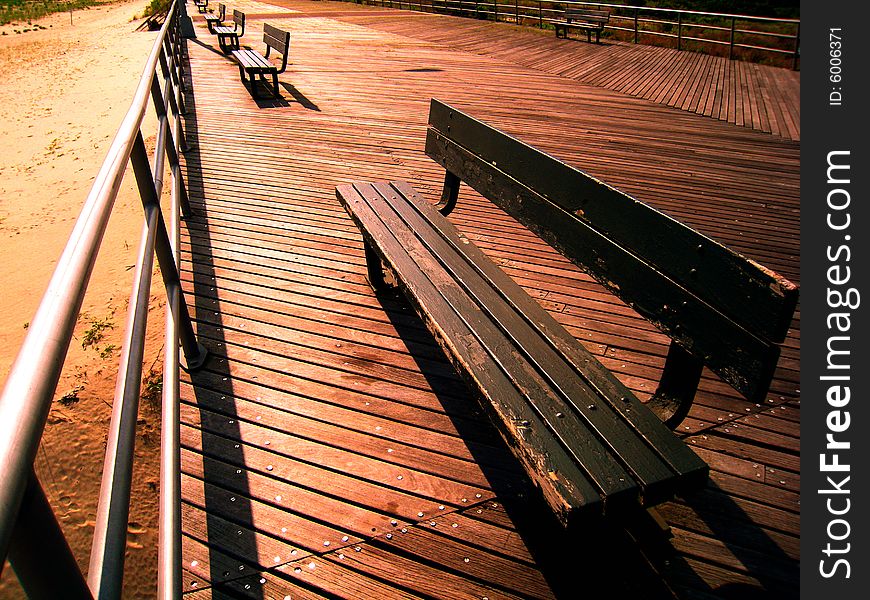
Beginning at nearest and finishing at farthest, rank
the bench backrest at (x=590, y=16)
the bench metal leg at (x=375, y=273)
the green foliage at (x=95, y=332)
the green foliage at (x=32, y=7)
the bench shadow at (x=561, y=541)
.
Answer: the bench shadow at (x=561, y=541), the bench metal leg at (x=375, y=273), the green foliage at (x=95, y=332), the bench backrest at (x=590, y=16), the green foliage at (x=32, y=7)

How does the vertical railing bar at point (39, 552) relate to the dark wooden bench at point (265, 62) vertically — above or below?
below

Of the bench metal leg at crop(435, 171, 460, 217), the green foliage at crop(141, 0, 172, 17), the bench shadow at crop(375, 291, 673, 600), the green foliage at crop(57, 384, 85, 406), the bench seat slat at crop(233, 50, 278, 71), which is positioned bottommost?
the green foliage at crop(57, 384, 85, 406)

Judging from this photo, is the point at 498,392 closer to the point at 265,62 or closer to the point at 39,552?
the point at 39,552

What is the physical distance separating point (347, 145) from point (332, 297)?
3.20 meters

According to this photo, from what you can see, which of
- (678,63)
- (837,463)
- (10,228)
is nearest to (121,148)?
(837,463)

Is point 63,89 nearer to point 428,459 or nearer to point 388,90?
point 388,90

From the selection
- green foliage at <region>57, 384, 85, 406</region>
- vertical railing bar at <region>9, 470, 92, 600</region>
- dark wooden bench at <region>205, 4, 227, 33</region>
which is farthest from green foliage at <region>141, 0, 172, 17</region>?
vertical railing bar at <region>9, 470, 92, 600</region>

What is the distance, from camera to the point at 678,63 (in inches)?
448

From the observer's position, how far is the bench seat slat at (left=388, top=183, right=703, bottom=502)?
5.18 ft

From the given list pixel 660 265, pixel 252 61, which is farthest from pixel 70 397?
pixel 252 61

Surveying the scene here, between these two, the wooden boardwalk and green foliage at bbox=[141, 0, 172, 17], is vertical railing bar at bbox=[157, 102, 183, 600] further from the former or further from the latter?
green foliage at bbox=[141, 0, 172, 17]

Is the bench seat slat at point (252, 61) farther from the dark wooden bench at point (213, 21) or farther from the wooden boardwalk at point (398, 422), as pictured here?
the dark wooden bench at point (213, 21)

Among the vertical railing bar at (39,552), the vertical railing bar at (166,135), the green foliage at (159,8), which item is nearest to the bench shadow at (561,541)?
the vertical railing bar at (39,552)

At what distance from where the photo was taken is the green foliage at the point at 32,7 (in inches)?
1399
